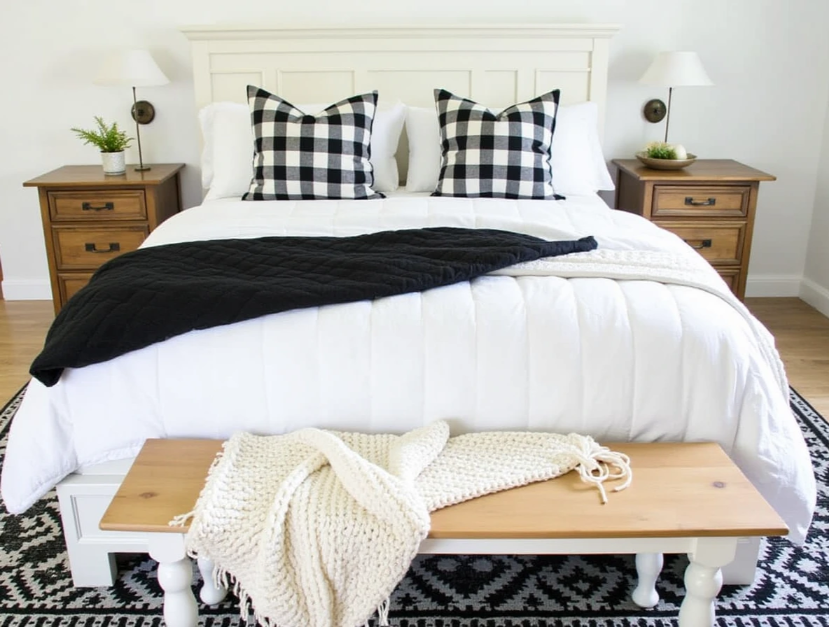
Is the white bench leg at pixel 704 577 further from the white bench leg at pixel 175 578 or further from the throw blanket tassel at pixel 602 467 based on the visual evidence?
the white bench leg at pixel 175 578

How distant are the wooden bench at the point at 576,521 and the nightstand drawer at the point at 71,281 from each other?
6.69 ft

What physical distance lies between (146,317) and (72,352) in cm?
18

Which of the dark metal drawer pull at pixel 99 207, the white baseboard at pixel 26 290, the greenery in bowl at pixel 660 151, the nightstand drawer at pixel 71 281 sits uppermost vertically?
the greenery in bowl at pixel 660 151

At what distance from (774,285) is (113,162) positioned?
316 centimetres

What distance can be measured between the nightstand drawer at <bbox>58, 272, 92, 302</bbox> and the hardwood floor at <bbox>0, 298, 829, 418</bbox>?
0.73 ft

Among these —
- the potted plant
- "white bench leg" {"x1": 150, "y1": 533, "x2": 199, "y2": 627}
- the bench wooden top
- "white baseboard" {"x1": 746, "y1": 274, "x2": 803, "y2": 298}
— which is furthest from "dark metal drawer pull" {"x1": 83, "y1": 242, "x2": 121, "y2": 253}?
"white baseboard" {"x1": 746, "y1": 274, "x2": 803, "y2": 298}

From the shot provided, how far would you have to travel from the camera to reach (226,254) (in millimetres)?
2291

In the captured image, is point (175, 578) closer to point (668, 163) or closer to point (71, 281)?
point (71, 281)

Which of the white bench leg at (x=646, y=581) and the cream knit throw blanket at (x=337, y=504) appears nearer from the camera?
the cream knit throw blanket at (x=337, y=504)

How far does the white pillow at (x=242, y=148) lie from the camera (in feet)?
10.9

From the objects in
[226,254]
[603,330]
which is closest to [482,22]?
[226,254]

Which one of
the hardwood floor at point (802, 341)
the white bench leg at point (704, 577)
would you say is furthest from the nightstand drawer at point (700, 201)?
the white bench leg at point (704, 577)

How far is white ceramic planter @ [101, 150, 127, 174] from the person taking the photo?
141 inches

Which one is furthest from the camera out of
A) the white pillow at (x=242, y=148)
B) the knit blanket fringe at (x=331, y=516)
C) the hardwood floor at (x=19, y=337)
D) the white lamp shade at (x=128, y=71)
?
the white lamp shade at (x=128, y=71)
